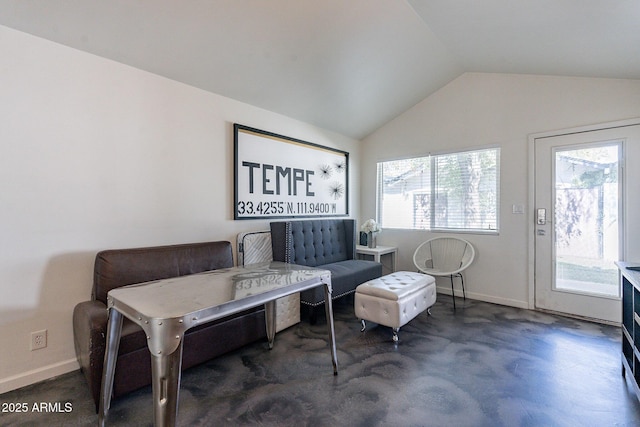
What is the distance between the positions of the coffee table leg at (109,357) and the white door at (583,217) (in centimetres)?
402

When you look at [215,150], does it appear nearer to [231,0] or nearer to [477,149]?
[231,0]

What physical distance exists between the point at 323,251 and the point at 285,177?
1059mm

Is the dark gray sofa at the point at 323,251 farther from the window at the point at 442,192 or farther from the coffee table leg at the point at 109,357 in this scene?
the coffee table leg at the point at 109,357

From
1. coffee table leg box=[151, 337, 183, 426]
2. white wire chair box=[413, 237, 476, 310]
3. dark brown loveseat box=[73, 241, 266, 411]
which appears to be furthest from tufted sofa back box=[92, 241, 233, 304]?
white wire chair box=[413, 237, 476, 310]

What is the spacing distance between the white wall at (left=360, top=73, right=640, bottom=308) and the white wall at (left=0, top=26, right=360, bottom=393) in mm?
3078

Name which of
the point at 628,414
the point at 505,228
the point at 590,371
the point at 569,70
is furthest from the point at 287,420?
the point at 569,70

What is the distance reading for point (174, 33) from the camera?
2203 mm

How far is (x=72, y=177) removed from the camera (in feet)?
7.02

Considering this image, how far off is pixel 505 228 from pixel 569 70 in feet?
5.80

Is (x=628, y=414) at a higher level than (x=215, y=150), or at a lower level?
lower

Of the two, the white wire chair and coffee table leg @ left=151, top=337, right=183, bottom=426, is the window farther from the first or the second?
coffee table leg @ left=151, top=337, right=183, bottom=426

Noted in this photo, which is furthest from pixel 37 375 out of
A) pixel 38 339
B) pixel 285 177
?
pixel 285 177

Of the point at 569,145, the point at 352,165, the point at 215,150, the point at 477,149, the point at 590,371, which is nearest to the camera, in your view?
the point at 590,371

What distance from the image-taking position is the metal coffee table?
3.86 ft
